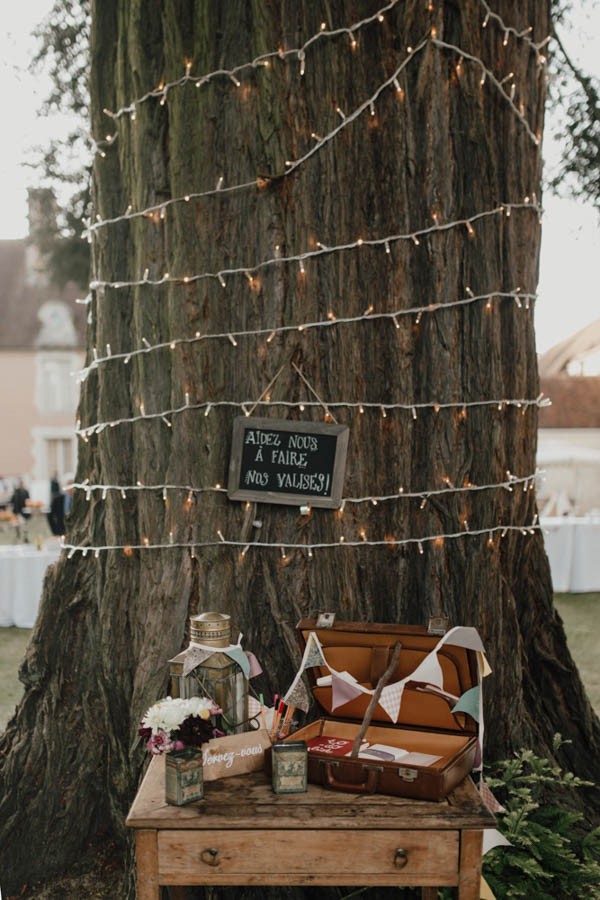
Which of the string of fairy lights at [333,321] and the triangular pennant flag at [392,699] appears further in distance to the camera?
the string of fairy lights at [333,321]

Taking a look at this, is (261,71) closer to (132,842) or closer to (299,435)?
(299,435)

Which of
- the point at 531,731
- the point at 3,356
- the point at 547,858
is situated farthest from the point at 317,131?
the point at 3,356

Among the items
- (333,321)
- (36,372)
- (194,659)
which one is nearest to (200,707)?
(194,659)

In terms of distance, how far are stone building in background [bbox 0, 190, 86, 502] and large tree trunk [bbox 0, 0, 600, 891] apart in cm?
1733

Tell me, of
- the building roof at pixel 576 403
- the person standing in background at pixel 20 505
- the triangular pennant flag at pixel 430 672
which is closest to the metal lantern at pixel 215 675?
the triangular pennant flag at pixel 430 672

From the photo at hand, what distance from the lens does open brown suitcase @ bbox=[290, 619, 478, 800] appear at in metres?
1.80

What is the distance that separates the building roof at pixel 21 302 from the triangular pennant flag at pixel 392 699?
18650 millimetres

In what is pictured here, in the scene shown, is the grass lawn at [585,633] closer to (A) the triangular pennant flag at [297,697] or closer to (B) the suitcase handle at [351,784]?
(A) the triangular pennant flag at [297,697]

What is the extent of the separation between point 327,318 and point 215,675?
112 cm

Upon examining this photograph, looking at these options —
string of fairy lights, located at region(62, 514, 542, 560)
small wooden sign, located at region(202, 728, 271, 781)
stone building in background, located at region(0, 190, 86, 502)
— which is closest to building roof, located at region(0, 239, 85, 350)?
stone building in background, located at region(0, 190, 86, 502)

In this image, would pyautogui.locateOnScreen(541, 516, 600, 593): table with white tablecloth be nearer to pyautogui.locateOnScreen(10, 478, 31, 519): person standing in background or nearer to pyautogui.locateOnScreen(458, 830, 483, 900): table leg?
pyautogui.locateOnScreen(458, 830, 483, 900): table leg

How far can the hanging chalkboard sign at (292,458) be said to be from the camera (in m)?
2.45

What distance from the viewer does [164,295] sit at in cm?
258

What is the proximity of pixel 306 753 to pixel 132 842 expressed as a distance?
1174mm
